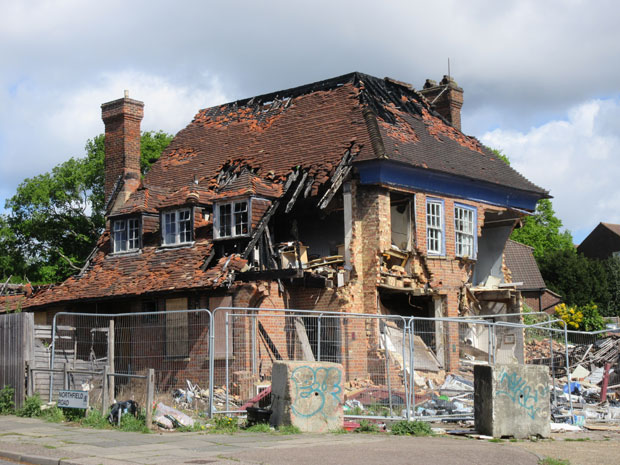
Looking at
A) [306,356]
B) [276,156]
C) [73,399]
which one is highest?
[276,156]

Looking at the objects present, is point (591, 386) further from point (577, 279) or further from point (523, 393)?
point (577, 279)

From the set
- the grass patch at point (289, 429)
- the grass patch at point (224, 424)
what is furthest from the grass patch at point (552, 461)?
the grass patch at point (224, 424)

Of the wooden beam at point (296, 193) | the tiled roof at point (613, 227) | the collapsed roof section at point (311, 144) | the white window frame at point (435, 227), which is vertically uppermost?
the tiled roof at point (613, 227)

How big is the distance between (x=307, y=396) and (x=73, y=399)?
4551 mm

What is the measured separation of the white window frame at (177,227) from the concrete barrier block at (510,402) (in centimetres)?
1239

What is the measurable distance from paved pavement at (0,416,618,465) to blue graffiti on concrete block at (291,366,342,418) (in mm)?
479

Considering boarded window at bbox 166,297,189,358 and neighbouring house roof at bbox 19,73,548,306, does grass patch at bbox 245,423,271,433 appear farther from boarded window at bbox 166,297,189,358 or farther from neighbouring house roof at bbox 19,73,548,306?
neighbouring house roof at bbox 19,73,548,306

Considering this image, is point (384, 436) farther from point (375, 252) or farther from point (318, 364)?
point (375, 252)

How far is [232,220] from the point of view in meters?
24.0

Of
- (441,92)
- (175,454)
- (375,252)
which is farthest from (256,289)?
(441,92)

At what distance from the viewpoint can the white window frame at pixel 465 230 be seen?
2648 centimetres

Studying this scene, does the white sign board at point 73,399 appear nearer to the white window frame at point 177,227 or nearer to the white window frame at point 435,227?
the white window frame at point 177,227

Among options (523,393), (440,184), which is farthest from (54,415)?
(440,184)

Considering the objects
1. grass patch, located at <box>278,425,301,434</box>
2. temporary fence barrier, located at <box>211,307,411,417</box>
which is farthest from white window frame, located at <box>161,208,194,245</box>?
grass patch, located at <box>278,425,301,434</box>
